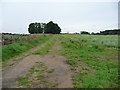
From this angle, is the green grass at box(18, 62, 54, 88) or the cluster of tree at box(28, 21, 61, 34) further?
the cluster of tree at box(28, 21, 61, 34)

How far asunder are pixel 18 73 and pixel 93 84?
340 centimetres

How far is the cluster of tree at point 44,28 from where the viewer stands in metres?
83.8

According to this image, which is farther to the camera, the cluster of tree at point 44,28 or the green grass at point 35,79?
the cluster of tree at point 44,28

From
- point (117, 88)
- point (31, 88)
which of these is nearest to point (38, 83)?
point (31, 88)

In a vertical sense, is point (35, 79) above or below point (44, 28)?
below

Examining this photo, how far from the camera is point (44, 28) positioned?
88812 millimetres

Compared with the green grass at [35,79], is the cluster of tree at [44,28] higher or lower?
higher

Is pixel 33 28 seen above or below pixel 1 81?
above

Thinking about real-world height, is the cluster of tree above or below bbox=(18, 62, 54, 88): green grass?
above

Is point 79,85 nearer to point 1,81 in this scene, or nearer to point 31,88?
point 31,88

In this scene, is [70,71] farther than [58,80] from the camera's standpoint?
Yes

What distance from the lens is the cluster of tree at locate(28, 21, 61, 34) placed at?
83.8 m

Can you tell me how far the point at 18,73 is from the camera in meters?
7.33

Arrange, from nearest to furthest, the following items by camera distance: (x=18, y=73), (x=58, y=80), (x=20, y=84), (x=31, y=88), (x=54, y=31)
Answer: (x=31, y=88)
(x=20, y=84)
(x=58, y=80)
(x=18, y=73)
(x=54, y=31)
